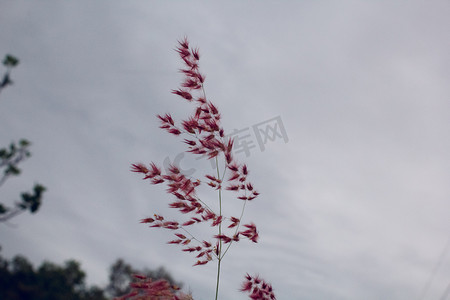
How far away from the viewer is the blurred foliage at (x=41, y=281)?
3073cm

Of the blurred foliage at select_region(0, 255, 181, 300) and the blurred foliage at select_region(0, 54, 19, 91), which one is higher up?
the blurred foliage at select_region(0, 54, 19, 91)

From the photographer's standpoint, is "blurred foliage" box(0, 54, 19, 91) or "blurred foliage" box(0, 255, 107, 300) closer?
"blurred foliage" box(0, 54, 19, 91)

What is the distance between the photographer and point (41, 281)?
32.9 metres

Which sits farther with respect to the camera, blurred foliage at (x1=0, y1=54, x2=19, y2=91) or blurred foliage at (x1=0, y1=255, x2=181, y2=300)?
blurred foliage at (x1=0, y1=255, x2=181, y2=300)

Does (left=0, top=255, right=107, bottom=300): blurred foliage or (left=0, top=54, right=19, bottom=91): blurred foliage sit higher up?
(left=0, top=54, right=19, bottom=91): blurred foliage

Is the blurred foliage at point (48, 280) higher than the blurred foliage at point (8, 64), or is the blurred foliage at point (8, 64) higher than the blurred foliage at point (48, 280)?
the blurred foliage at point (8, 64)

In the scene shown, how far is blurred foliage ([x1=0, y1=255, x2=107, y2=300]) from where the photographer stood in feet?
101

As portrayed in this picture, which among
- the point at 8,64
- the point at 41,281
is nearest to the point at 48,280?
the point at 41,281

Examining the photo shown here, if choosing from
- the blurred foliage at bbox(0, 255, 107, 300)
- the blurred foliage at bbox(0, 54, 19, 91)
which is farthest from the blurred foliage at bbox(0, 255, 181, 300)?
the blurred foliage at bbox(0, 54, 19, 91)

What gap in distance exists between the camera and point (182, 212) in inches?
123

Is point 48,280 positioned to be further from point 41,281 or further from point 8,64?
point 8,64

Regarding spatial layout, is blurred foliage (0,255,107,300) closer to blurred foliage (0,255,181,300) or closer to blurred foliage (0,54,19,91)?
blurred foliage (0,255,181,300)

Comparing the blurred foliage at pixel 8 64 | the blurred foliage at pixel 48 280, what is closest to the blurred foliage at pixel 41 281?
the blurred foliage at pixel 48 280

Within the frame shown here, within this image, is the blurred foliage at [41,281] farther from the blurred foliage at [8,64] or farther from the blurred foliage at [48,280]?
the blurred foliage at [8,64]
